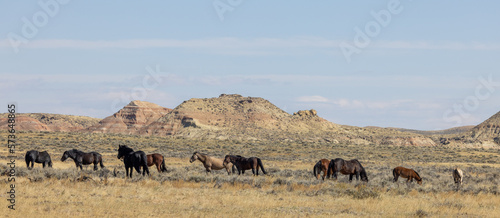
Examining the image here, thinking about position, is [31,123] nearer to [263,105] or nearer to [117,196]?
[263,105]

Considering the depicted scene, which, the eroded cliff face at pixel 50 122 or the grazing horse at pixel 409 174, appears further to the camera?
the eroded cliff face at pixel 50 122

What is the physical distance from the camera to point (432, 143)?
470 ft

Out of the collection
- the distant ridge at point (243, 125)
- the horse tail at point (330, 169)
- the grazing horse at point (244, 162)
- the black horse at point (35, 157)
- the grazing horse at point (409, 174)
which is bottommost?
the grazing horse at point (409, 174)

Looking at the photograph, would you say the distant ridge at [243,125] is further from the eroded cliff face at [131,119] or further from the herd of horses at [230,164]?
the herd of horses at [230,164]

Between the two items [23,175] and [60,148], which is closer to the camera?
[23,175]

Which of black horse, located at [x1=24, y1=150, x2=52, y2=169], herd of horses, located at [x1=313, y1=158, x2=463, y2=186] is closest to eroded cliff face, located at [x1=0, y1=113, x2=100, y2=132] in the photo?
black horse, located at [x1=24, y1=150, x2=52, y2=169]

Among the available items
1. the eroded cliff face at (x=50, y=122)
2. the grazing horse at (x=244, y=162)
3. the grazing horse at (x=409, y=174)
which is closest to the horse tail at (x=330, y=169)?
the grazing horse at (x=409, y=174)

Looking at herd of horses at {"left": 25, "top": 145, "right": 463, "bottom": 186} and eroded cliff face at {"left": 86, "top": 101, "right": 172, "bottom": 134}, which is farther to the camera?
eroded cliff face at {"left": 86, "top": 101, "right": 172, "bottom": 134}

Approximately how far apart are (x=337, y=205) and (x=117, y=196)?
25.1ft

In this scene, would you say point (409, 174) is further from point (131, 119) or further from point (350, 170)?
point (131, 119)

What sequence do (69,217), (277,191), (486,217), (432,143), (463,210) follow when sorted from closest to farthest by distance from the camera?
A: 1. (69,217)
2. (486,217)
3. (463,210)
4. (277,191)
5. (432,143)

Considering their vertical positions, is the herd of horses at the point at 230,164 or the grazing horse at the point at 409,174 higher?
the herd of horses at the point at 230,164

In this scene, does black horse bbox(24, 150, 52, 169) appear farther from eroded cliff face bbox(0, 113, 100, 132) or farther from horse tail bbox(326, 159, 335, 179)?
eroded cliff face bbox(0, 113, 100, 132)

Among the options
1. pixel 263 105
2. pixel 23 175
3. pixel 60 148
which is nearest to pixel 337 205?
pixel 23 175
